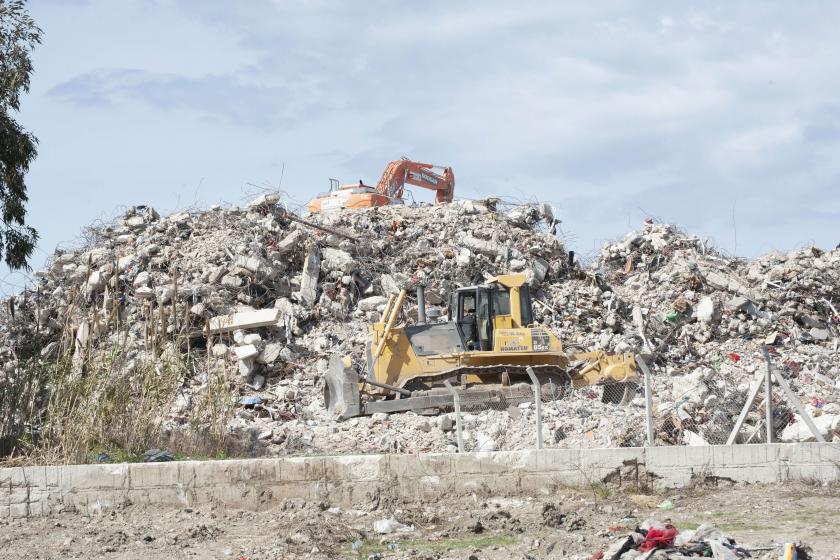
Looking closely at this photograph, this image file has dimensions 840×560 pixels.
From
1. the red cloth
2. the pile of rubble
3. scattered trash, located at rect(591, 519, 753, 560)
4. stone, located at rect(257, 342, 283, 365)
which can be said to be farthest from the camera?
stone, located at rect(257, 342, 283, 365)

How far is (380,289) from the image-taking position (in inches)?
824

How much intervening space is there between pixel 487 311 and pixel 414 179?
41.3 ft

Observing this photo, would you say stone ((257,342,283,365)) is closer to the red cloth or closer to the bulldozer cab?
the bulldozer cab

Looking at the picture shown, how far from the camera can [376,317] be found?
64.9ft

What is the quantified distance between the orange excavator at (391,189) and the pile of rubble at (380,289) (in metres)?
1.71

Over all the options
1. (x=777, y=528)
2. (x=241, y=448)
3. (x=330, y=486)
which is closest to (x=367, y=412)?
(x=241, y=448)

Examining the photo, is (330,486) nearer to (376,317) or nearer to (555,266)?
(376,317)

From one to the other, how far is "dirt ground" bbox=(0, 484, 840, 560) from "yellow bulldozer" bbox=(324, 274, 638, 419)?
6.53 meters

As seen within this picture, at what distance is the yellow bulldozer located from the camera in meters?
14.7

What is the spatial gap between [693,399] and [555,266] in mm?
12084

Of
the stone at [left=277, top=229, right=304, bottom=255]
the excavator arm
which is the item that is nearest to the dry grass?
the stone at [left=277, top=229, right=304, bottom=255]

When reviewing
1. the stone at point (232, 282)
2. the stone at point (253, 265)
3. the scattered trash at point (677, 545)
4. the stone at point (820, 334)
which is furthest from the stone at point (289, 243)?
the scattered trash at point (677, 545)

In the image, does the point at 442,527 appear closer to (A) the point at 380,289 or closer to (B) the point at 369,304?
(B) the point at 369,304

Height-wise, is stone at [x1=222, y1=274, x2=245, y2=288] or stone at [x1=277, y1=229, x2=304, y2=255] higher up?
stone at [x1=277, y1=229, x2=304, y2=255]
